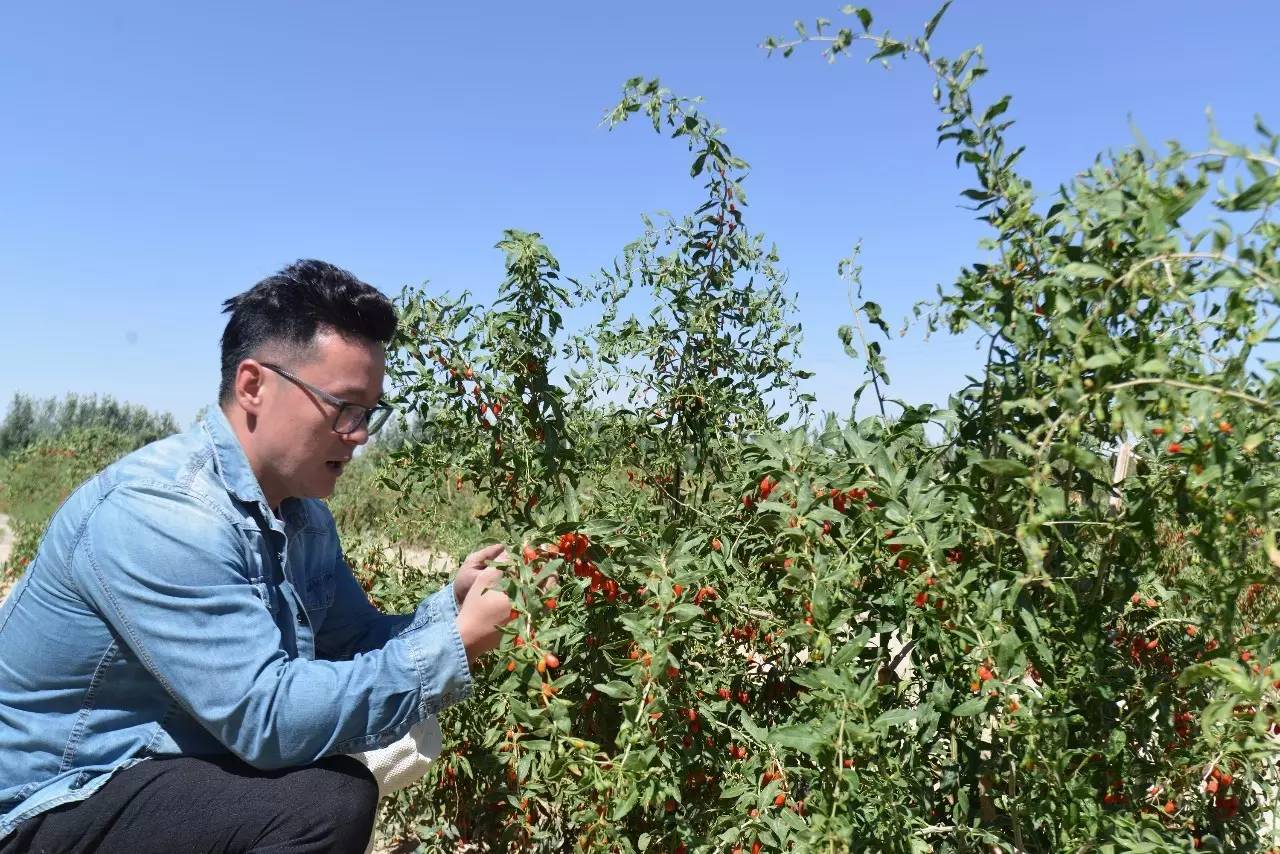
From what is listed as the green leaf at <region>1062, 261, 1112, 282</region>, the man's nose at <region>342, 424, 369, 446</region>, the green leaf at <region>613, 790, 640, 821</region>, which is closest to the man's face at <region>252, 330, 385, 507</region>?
the man's nose at <region>342, 424, 369, 446</region>

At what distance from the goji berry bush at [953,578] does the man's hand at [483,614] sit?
0.17 feet

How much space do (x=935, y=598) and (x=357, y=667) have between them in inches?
39.3

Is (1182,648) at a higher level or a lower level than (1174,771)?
higher

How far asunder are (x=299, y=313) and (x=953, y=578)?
4.12ft

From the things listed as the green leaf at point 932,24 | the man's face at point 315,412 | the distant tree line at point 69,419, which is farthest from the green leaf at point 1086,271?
the distant tree line at point 69,419

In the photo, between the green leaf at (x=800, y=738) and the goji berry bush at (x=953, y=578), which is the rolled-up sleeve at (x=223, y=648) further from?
the green leaf at (x=800, y=738)

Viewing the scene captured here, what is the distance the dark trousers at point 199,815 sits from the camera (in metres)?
1.60

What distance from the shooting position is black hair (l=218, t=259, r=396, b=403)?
69.6 inches

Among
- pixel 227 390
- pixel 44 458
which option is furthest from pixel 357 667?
pixel 44 458

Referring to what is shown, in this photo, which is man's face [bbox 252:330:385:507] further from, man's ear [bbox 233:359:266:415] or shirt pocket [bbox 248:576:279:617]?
shirt pocket [bbox 248:576:279:617]

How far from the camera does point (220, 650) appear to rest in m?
1.57

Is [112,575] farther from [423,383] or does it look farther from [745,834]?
[745,834]

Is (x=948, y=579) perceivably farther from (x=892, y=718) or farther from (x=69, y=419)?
(x=69, y=419)

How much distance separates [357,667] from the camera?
1.67 meters
